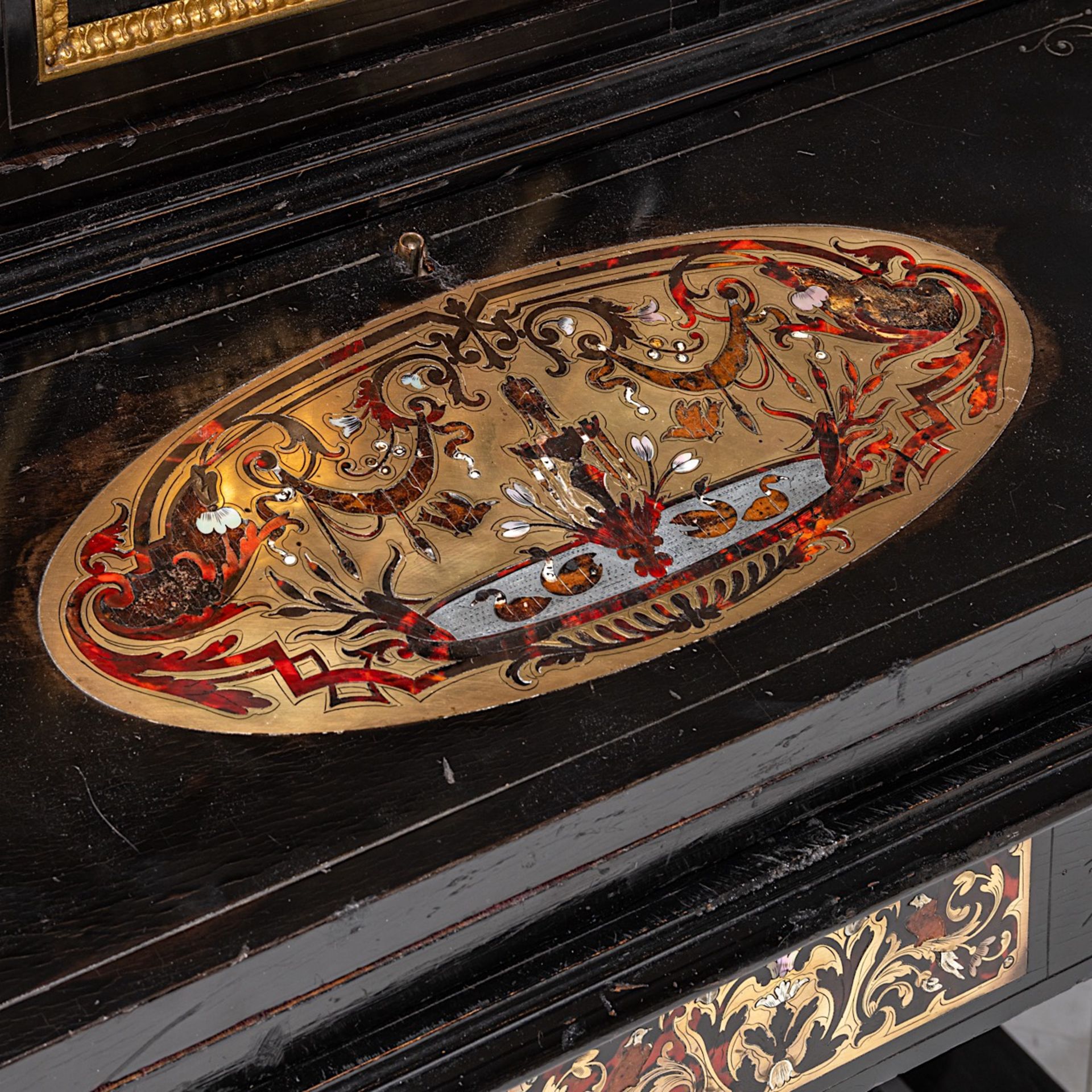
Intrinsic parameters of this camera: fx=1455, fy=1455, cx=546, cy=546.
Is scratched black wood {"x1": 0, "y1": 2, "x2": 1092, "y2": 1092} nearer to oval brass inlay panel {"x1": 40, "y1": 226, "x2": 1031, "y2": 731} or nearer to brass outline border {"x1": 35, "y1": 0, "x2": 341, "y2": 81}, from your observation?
oval brass inlay panel {"x1": 40, "y1": 226, "x2": 1031, "y2": 731}

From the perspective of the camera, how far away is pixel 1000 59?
153 centimetres

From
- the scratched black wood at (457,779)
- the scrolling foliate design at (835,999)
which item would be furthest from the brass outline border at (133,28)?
the scrolling foliate design at (835,999)

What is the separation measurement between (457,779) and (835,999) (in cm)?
37

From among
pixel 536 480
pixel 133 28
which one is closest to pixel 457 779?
pixel 536 480

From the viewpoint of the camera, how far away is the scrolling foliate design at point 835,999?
1.04 meters

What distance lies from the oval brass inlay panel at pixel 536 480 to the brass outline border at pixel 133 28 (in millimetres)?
298

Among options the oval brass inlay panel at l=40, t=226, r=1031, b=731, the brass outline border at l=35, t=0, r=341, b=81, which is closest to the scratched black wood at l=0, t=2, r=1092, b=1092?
the oval brass inlay panel at l=40, t=226, r=1031, b=731

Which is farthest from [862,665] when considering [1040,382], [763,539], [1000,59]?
[1000,59]

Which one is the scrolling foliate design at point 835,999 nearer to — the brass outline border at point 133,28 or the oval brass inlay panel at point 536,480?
the oval brass inlay panel at point 536,480

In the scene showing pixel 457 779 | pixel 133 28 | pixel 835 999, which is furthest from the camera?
pixel 133 28

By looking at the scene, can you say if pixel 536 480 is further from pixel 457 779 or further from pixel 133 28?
pixel 133 28

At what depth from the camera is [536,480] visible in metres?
1.17

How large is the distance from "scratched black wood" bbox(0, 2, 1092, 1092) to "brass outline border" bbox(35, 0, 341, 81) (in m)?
0.20

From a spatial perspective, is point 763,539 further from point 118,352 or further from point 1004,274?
point 118,352
